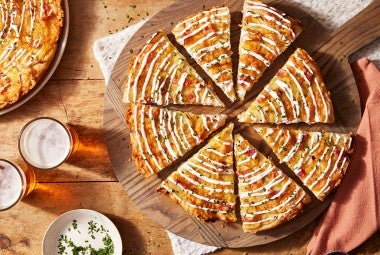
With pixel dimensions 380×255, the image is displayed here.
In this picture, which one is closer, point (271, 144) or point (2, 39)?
point (271, 144)

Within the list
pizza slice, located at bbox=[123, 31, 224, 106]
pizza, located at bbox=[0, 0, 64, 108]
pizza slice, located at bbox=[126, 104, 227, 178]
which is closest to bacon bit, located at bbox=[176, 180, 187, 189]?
pizza slice, located at bbox=[126, 104, 227, 178]

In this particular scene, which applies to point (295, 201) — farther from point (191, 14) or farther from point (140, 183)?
point (191, 14)

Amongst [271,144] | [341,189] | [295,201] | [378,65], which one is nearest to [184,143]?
[271,144]

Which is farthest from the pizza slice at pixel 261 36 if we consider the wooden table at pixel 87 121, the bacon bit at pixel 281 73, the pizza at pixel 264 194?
the wooden table at pixel 87 121

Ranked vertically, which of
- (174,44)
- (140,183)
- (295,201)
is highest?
(174,44)

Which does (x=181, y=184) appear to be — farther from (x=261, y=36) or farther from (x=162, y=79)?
(x=261, y=36)

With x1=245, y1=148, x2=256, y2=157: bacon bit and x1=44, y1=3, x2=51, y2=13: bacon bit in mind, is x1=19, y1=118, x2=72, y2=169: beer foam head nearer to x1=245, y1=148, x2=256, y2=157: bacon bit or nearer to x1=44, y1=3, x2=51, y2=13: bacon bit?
x1=44, y1=3, x2=51, y2=13: bacon bit

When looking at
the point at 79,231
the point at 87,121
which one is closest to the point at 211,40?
the point at 87,121
